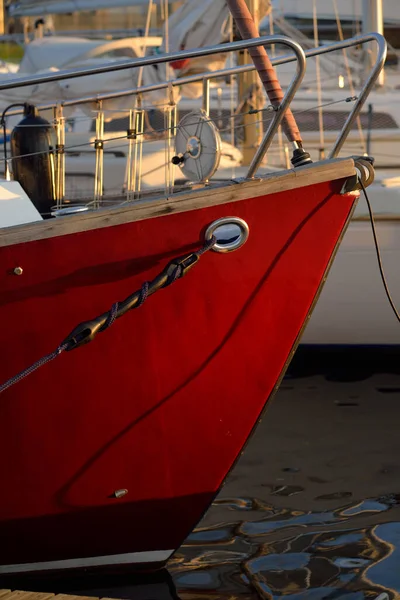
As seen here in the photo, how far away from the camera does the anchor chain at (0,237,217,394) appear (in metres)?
3.95

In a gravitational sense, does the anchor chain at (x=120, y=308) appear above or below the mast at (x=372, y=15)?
below

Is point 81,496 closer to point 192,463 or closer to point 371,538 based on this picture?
point 192,463

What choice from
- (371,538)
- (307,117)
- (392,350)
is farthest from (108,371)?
(307,117)

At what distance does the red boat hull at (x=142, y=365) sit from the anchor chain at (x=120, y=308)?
0.19 feet

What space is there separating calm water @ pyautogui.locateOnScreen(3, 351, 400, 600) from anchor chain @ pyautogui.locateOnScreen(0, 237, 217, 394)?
1191 millimetres

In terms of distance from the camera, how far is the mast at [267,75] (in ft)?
13.6

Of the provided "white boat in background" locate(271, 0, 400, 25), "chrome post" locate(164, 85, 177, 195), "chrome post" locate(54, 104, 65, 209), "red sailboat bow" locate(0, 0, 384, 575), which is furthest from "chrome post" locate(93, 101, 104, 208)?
"white boat in background" locate(271, 0, 400, 25)

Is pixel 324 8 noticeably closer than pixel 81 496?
No

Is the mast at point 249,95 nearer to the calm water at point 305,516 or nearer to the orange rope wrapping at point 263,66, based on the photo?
the calm water at point 305,516

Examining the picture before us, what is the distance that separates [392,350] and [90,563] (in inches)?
196

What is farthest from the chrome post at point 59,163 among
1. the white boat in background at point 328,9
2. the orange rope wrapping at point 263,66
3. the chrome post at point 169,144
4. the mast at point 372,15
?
the white boat in background at point 328,9

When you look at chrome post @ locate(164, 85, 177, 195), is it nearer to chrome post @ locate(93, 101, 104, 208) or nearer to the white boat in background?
chrome post @ locate(93, 101, 104, 208)

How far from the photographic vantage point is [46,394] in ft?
13.7

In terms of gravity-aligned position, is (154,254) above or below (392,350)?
above
